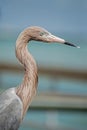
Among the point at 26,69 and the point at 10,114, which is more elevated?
the point at 26,69

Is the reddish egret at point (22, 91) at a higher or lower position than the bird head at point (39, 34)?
lower

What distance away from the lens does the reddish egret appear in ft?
5.20

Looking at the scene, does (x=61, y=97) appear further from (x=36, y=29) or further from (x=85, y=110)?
→ (x=36, y=29)

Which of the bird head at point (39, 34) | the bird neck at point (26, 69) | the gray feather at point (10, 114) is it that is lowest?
the gray feather at point (10, 114)

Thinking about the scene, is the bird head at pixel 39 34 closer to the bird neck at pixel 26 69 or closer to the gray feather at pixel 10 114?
the bird neck at pixel 26 69

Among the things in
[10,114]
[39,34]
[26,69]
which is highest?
[39,34]

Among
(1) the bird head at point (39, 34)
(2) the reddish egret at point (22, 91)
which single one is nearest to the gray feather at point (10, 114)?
(2) the reddish egret at point (22, 91)

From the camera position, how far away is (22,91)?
164 cm

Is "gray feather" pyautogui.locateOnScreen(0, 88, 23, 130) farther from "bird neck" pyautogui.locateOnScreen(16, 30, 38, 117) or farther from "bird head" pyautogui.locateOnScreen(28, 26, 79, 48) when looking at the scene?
"bird head" pyautogui.locateOnScreen(28, 26, 79, 48)

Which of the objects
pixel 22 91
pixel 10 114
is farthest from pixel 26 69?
Answer: pixel 10 114

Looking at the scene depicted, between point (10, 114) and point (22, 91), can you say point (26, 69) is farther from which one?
point (10, 114)

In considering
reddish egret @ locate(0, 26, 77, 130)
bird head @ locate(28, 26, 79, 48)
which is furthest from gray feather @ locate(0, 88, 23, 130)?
bird head @ locate(28, 26, 79, 48)

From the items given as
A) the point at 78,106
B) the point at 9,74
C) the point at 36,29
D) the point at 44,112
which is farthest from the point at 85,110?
the point at 36,29

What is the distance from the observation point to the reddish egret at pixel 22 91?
158 cm
